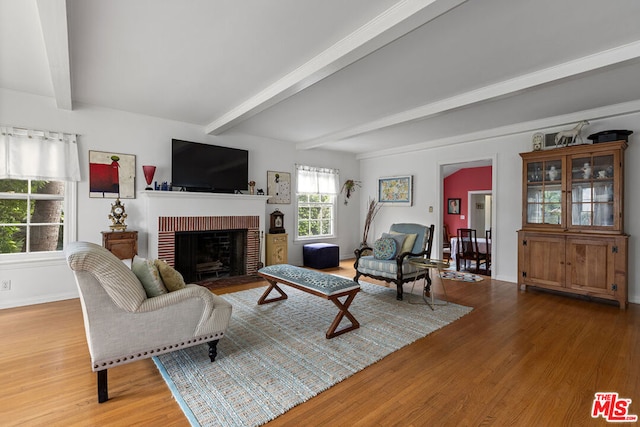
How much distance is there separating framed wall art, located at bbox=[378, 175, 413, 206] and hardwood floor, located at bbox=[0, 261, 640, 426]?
11.8 ft

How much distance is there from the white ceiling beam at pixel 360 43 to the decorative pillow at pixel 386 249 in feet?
7.62

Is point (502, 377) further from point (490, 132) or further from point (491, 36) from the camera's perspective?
point (490, 132)

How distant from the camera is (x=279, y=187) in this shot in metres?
6.02

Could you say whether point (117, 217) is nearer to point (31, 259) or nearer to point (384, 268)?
point (31, 259)

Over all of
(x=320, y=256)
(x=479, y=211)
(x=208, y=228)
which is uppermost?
(x=479, y=211)

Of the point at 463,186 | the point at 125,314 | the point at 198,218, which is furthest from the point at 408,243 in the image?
the point at 463,186

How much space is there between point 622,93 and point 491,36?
7.90 feet

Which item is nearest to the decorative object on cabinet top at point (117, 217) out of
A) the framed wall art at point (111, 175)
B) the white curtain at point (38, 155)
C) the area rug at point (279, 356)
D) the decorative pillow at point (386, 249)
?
the framed wall art at point (111, 175)

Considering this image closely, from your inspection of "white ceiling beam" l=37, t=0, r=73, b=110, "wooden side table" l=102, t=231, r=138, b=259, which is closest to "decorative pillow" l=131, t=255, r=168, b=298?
"white ceiling beam" l=37, t=0, r=73, b=110

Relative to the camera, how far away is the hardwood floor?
177 cm

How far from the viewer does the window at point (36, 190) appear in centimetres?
361

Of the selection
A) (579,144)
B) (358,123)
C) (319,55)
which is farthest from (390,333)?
(579,144)

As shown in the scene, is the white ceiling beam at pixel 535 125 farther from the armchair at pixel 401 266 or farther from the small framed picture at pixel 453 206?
the small framed picture at pixel 453 206

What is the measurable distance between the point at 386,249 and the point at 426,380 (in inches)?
87.6
